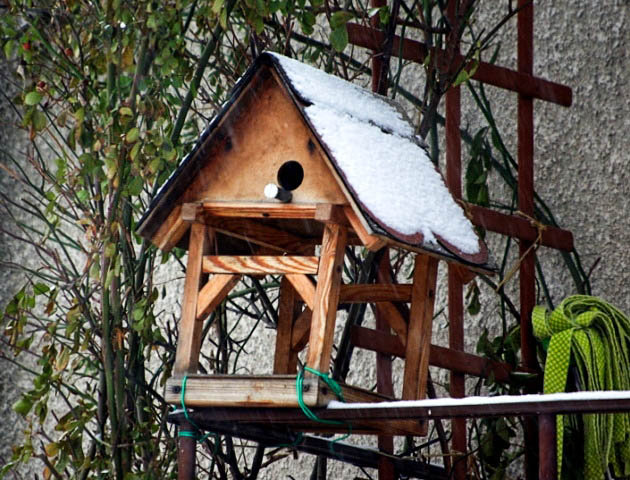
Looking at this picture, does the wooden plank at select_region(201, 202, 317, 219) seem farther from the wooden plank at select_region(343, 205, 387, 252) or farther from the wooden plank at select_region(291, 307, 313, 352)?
the wooden plank at select_region(291, 307, 313, 352)

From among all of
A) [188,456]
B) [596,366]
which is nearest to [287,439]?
[188,456]

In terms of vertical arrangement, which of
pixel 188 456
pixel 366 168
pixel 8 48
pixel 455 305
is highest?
pixel 8 48

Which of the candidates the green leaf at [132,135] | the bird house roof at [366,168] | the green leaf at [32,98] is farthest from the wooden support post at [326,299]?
the green leaf at [32,98]

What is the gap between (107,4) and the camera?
10.6 feet

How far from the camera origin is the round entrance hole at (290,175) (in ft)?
8.27

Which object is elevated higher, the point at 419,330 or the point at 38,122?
the point at 38,122

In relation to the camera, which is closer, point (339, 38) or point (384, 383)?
point (339, 38)

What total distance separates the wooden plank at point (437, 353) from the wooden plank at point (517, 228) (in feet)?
1.18

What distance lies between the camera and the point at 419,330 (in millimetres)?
2623

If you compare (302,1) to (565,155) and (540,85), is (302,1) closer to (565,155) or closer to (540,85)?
(540,85)

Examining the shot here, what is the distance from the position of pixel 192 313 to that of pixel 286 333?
362 mm

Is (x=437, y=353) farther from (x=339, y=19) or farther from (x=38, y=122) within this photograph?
(x=38, y=122)

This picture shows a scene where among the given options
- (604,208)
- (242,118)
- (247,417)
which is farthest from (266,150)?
(604,208)

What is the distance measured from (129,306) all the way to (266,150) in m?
1.00
